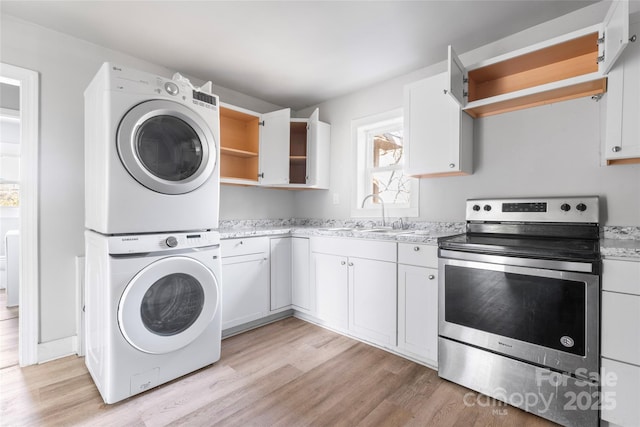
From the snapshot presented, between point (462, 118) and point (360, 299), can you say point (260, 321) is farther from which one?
point (462, 118)

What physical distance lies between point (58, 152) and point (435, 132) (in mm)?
2805

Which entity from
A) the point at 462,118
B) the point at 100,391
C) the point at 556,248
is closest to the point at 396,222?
the point at 462,118

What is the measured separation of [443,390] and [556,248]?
1034 millimetres

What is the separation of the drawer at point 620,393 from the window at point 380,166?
1672 mm

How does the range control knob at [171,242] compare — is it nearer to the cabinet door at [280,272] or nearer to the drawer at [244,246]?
the drawer at [244,246]

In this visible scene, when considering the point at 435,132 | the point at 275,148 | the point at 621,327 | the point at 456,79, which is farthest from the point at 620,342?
the point at 275,148

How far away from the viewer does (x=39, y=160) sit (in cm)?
210

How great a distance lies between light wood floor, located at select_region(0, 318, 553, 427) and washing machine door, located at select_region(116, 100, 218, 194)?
1217 mm

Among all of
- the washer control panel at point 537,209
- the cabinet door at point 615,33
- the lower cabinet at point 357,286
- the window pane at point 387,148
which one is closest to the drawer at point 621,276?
the washer control panel at point 537,209

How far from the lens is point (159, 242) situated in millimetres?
1767

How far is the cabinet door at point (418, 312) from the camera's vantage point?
1.96m

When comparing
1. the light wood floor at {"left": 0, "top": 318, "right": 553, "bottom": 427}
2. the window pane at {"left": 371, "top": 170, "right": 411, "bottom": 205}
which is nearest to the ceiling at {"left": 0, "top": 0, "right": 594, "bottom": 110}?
the window pane at {"left": 371, "top": 170, "right": 411, "bottom": 205}

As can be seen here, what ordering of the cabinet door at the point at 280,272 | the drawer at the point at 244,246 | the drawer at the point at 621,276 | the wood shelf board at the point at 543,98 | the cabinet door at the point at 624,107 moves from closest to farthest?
the drawer at the point at 621,276, the cabinet door at the point at 624,107, the wood shelf board at the point at 543,98, the drawer at the point at 244,246, the cabinet door at the point at 280,272

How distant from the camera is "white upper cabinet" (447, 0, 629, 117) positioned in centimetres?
161
